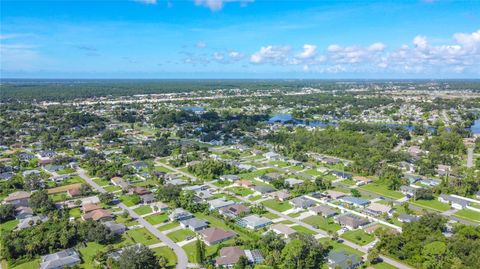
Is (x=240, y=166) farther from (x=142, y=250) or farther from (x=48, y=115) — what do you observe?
(x=48, y=115)

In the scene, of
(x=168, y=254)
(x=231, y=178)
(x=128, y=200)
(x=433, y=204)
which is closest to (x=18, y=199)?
→ (x=128, y=200)

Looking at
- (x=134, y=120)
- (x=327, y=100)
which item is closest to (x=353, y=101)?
(x=327, y=100)

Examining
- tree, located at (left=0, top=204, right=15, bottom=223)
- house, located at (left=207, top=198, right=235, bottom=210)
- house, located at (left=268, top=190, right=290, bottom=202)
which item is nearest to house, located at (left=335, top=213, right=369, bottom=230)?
house, located at (left=268, top=190, right=290, bottom=202)

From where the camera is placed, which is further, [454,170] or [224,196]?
[454,170]

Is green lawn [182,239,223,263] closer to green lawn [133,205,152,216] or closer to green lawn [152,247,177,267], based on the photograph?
green lawn [152,247,177,267]

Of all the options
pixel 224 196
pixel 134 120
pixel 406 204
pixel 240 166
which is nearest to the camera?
pixel 406 204

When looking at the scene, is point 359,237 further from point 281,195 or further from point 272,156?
point 272,156
